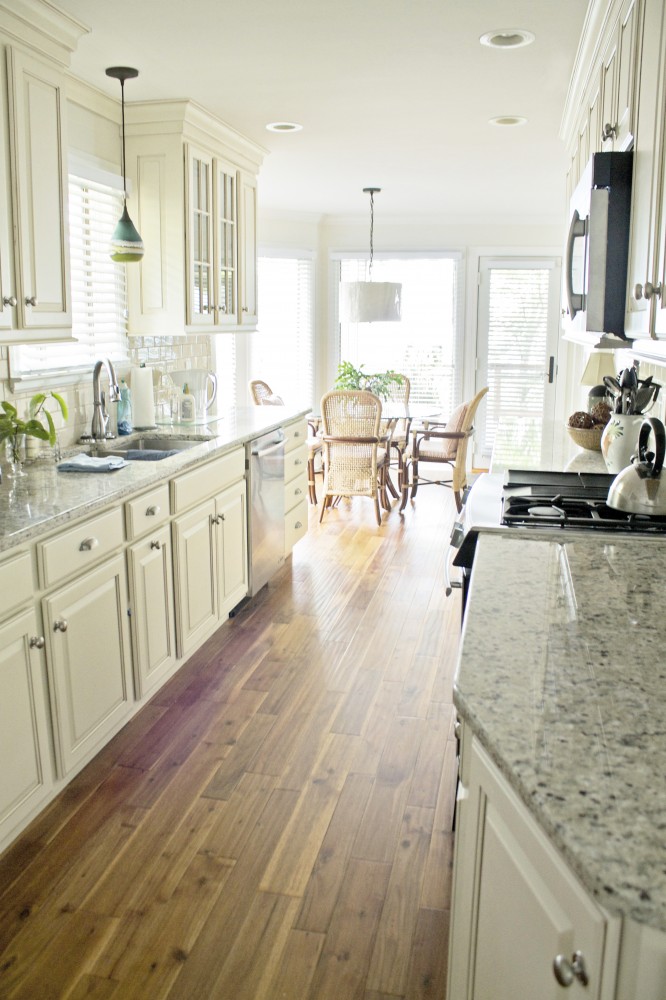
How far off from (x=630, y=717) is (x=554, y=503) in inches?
53.1

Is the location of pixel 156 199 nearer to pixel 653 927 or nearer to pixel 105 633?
pixel 105 633

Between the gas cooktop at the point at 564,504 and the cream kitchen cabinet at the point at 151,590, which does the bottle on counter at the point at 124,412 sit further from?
the gas cooktop at the point at 564,504

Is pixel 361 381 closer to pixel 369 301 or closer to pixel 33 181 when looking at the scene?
pixel 369 301

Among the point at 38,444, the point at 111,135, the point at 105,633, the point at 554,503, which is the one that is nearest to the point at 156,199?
the point at 111,135

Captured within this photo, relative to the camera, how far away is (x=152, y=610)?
122 inches

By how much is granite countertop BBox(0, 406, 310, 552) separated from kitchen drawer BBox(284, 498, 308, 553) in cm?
91

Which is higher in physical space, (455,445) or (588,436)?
(588,436)

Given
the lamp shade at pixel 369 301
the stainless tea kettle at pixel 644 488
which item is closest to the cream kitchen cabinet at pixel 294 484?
the lamp shade at pixel 369 301

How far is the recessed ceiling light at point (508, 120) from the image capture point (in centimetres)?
413

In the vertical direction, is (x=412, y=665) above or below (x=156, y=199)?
below

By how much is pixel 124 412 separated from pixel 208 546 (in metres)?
0.84

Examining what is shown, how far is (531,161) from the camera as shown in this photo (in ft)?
17.2

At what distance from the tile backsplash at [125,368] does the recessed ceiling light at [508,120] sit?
193cm

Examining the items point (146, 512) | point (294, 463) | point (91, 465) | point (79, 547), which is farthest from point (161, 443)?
point (79, 547)
